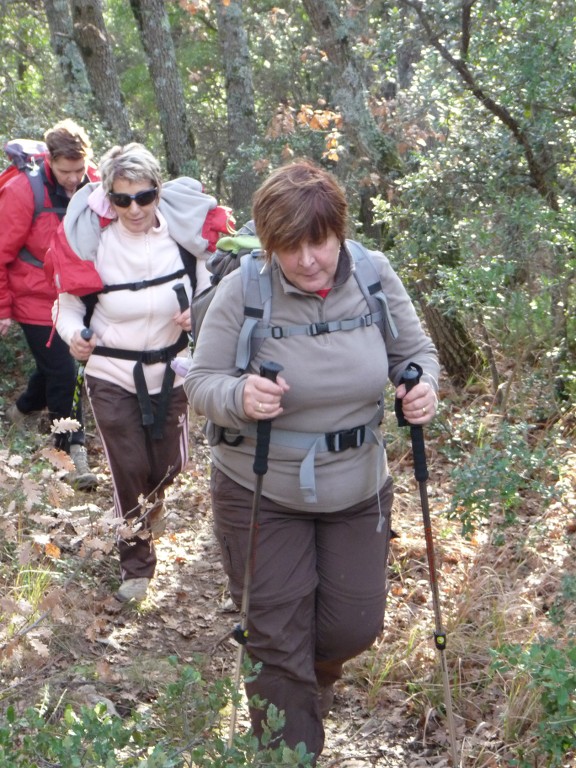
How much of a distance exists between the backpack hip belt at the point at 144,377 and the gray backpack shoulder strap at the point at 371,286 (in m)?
1.87

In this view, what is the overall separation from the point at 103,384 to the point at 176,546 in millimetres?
1700

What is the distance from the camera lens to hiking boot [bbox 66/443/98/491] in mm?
7031

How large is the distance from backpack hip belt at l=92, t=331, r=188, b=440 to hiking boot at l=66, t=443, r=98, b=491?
1.86 metres

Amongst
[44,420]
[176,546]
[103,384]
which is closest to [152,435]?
[103,384]

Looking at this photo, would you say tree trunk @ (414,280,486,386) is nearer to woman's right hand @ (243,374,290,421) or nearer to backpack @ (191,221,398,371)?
backpack @ (191,221,398,371)

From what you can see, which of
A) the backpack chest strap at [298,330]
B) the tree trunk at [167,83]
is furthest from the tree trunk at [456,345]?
the tree trunk at [167,83]

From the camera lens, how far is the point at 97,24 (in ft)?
39.1

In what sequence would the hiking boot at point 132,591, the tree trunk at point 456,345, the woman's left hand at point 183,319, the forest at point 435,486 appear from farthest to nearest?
1. the tree trunk at point 456,345
2. the hiking boot at point 132,591
3. the woman's left hand at point 183,319
4. the forest at point 435,486

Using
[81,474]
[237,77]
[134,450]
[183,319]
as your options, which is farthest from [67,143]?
[237,77]

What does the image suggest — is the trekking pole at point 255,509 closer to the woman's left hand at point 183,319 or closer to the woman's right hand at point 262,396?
the woman's right hand at point 262,396

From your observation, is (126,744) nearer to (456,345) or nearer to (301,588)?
(301,588)

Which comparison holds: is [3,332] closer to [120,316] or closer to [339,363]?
[120,316]

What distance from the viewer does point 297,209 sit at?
10.9ft

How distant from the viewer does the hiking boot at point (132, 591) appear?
5469 millimetres
